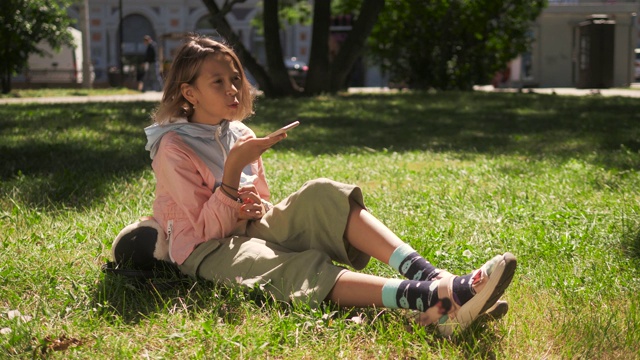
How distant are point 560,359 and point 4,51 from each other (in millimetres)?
21625

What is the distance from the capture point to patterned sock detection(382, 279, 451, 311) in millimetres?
2880

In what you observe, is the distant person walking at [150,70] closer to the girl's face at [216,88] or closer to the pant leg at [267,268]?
the girl's face at [216,88]

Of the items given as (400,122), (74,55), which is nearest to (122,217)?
(400,122)

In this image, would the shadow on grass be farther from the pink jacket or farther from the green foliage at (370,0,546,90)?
the green foliage at (370,0,546,90)

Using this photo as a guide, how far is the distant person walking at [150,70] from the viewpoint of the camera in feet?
92.4

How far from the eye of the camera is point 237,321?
301 centimetres

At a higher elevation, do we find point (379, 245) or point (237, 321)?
point (379, 245)

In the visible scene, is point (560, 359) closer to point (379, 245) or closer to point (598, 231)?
point (379, 245)

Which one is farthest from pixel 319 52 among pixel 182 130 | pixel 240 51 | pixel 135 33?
pixel 135 33

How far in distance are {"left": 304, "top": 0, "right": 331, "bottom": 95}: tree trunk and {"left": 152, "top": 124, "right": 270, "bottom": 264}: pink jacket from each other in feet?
42.0

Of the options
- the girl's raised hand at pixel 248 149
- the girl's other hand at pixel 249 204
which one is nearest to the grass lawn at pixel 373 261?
the girl's other hand at pixel 249 204

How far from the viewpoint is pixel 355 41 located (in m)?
16.2

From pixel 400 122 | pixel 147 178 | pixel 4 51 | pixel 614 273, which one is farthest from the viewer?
pixel 4 51

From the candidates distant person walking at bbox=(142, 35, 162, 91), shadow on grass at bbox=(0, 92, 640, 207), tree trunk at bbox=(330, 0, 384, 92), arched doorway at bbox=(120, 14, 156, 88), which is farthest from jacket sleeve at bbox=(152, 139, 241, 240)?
arched doorway at bbox=(120, 14, 156, 88)
